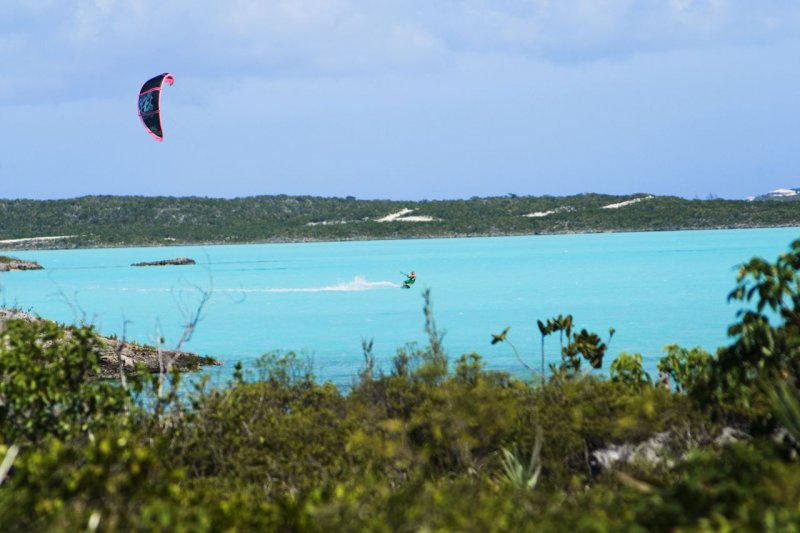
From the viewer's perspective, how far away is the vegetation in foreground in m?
4.98

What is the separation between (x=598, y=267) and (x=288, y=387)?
47.4 m

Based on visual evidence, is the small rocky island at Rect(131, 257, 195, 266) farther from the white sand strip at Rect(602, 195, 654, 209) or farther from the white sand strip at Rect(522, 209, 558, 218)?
the white sand strip at Rect(602, 195, 654, 209)

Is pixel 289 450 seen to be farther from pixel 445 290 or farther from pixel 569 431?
pixel 445 290

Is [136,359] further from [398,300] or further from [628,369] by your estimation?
[398,300]

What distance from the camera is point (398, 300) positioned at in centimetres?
4103

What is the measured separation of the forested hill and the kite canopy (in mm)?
93807

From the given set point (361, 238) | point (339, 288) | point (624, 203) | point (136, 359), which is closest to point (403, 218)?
point (361, 238)

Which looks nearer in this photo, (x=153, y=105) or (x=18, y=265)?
(x=153, y=105)

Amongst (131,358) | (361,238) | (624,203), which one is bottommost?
(361,238)

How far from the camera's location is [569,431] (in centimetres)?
861

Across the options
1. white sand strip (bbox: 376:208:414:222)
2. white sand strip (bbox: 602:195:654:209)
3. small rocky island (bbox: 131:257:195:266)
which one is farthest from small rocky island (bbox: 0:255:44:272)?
white sand strip (bbox: 602:195:654:209)

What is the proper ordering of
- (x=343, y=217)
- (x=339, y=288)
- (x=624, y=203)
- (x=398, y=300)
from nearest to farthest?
(x=398, y=300) < (x=339, y=288) < (x=624, y=203) < (x=343, y=217)

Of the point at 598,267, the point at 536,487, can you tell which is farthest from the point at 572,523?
the point at 598,267

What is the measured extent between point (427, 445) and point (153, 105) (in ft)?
54.7
